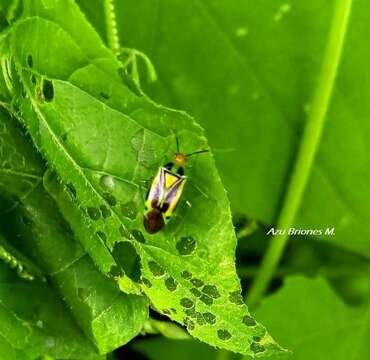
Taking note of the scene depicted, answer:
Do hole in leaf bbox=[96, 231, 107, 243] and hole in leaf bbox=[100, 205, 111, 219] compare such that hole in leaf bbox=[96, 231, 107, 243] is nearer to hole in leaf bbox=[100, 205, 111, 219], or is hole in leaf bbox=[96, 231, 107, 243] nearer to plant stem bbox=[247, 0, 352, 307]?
hole in leaf bbox=[100, 205, 111, 219]

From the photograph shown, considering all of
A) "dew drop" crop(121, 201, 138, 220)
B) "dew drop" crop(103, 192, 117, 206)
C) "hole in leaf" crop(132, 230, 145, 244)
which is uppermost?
"dew drop" crop(103, 192, 117, 206)

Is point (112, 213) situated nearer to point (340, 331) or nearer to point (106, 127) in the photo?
point (106, 127)

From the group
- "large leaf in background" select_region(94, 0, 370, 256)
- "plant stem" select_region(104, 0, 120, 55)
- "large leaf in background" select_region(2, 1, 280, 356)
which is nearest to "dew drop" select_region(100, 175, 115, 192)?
"large leaf in background" select_region(2, 1, 280, 356)

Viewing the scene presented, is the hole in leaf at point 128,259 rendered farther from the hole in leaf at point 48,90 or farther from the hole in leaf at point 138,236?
the hole in leaf at point 48,90

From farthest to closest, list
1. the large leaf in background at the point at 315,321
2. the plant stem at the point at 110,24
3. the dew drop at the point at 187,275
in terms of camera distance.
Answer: the large leaf in background at the point at 315,321 < the plant stem at the point at 110,24 < the dew drop at the point at 187,275

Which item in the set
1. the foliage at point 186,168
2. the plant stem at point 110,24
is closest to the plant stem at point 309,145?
the foliage at point 186,168

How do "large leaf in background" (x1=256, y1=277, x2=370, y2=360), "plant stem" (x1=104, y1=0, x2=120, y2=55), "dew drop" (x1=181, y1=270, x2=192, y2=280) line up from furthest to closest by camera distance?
"large leaf in background" (x1=256, y1=277, x2=370, y2=360)
"plant stem" (x1=104, y1=0, x2=120, y2=55)
"dew drop" (x1=181, y1=270, x2=192, y2=280)

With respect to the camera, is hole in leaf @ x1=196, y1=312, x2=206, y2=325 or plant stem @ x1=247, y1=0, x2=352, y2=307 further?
plant stem @ x1=247, y1=0, x2=352, y2=307
